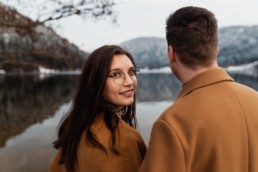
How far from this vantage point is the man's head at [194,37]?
185 centimetres

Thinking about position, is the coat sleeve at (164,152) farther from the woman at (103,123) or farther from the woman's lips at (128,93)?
the woman's lips at (128,93)

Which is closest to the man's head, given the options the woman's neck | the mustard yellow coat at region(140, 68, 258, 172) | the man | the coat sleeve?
the man

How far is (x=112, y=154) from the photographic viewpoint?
2.27 meters

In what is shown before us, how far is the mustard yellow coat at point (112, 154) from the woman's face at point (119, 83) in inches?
8.8

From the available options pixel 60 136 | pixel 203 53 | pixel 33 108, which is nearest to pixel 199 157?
pixel 203 53

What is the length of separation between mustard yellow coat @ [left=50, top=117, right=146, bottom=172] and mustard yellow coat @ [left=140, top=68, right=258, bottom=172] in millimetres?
487

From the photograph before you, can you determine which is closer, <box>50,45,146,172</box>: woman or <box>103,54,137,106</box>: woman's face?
<box>50,45,146,172</box>: woman

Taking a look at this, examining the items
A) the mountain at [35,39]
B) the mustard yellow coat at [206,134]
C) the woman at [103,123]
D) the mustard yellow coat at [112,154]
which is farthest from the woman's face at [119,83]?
the mountain at [35,39]

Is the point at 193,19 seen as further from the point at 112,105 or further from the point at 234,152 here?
the point at 112,105

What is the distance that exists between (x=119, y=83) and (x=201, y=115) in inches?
35.1

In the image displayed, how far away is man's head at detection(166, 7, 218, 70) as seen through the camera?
1.85 m

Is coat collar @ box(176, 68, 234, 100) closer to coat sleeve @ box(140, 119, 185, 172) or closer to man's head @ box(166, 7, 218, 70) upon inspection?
man's head @ box(166, 7, 218, 70)

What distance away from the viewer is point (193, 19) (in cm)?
187

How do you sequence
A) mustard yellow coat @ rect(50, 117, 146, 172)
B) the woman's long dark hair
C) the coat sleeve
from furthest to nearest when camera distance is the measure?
the woman's long dark hair, mustard yellow coat @ rect(50, 117, 146, 172), the coat sleeve
